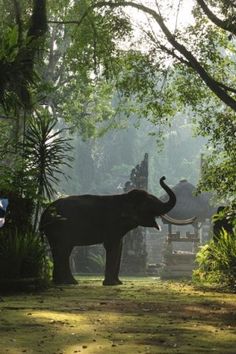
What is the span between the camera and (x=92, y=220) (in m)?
13.9

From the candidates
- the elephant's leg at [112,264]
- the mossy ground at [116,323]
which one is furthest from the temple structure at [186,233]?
the mossy ground at [116,323]

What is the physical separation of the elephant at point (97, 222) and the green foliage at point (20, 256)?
2.49 m

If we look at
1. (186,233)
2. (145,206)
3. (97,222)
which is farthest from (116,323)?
(186,233)

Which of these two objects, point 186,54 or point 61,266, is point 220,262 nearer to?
point 61,266

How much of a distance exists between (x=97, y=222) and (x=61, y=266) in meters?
1.26

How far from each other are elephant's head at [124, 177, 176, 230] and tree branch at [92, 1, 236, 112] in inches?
101

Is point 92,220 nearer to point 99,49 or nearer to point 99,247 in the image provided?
point 99,49

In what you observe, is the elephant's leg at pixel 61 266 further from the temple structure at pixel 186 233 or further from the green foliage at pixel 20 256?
the temple structure at pixel 186 233

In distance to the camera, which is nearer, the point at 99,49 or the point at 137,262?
the point at 99,49

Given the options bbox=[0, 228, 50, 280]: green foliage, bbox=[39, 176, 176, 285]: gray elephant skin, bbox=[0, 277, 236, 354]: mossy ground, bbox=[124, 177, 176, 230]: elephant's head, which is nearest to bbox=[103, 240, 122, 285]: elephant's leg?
bbox=[39, 176, 176, 285]: gray elephant skin

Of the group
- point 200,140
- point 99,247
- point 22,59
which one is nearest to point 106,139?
point 200,140

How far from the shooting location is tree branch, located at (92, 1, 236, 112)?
40.5 ft

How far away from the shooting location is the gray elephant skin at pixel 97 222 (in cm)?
1373

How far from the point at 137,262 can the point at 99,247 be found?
288 cm
